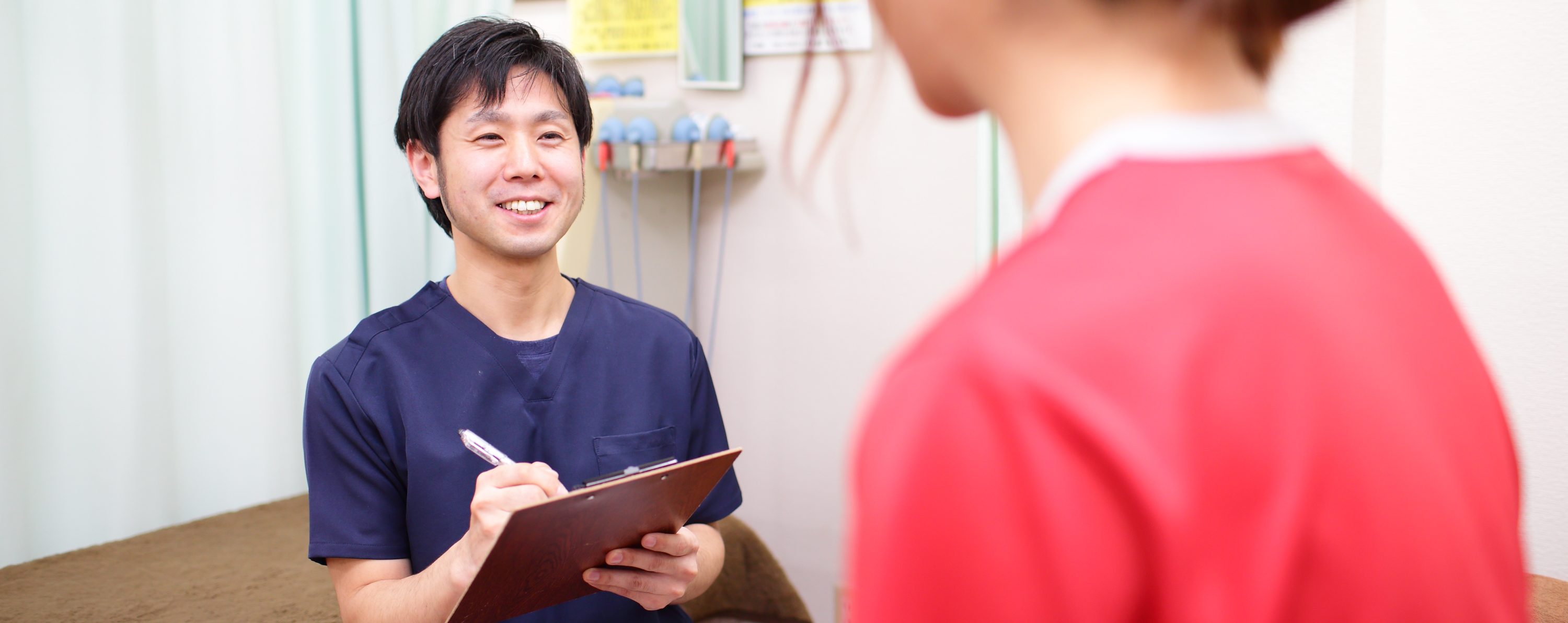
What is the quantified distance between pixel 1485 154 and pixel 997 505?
128cm

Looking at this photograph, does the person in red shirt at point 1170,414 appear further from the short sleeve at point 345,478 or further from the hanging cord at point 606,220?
the hanging cord at point 606,220

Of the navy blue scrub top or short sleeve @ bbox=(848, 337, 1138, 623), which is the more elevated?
short sleeve @ bbox=(848, 337, 1138, 623)

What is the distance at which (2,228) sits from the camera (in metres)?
1.29

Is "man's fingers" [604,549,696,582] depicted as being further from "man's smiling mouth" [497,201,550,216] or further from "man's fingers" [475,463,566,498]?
"man's smiling mouth" [497,201,550,216]

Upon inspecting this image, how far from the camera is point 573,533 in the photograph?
806 millimetres

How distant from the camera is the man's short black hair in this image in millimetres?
1143

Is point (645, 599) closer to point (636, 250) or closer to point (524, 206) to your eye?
point (524, 206)

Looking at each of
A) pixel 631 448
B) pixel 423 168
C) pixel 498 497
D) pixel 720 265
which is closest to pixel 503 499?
pixel 498 497

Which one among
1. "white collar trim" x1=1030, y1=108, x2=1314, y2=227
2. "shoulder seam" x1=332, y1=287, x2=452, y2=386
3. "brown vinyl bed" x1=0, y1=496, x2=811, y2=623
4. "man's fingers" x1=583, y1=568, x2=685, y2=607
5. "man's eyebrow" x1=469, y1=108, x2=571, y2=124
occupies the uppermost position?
"man's eyebrow" x1=469, y1=108, x2=571, y2=124

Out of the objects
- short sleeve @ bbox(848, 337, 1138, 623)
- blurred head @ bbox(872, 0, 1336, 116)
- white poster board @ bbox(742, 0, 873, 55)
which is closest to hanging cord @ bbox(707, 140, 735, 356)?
white poster board @ bbox(742, 0, 873, 55)

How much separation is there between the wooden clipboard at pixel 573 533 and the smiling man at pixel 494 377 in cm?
5

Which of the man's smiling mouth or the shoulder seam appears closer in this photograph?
the shoulder seam

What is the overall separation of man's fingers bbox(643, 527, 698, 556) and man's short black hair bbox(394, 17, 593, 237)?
1.82ft

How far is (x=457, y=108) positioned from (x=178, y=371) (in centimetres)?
73
